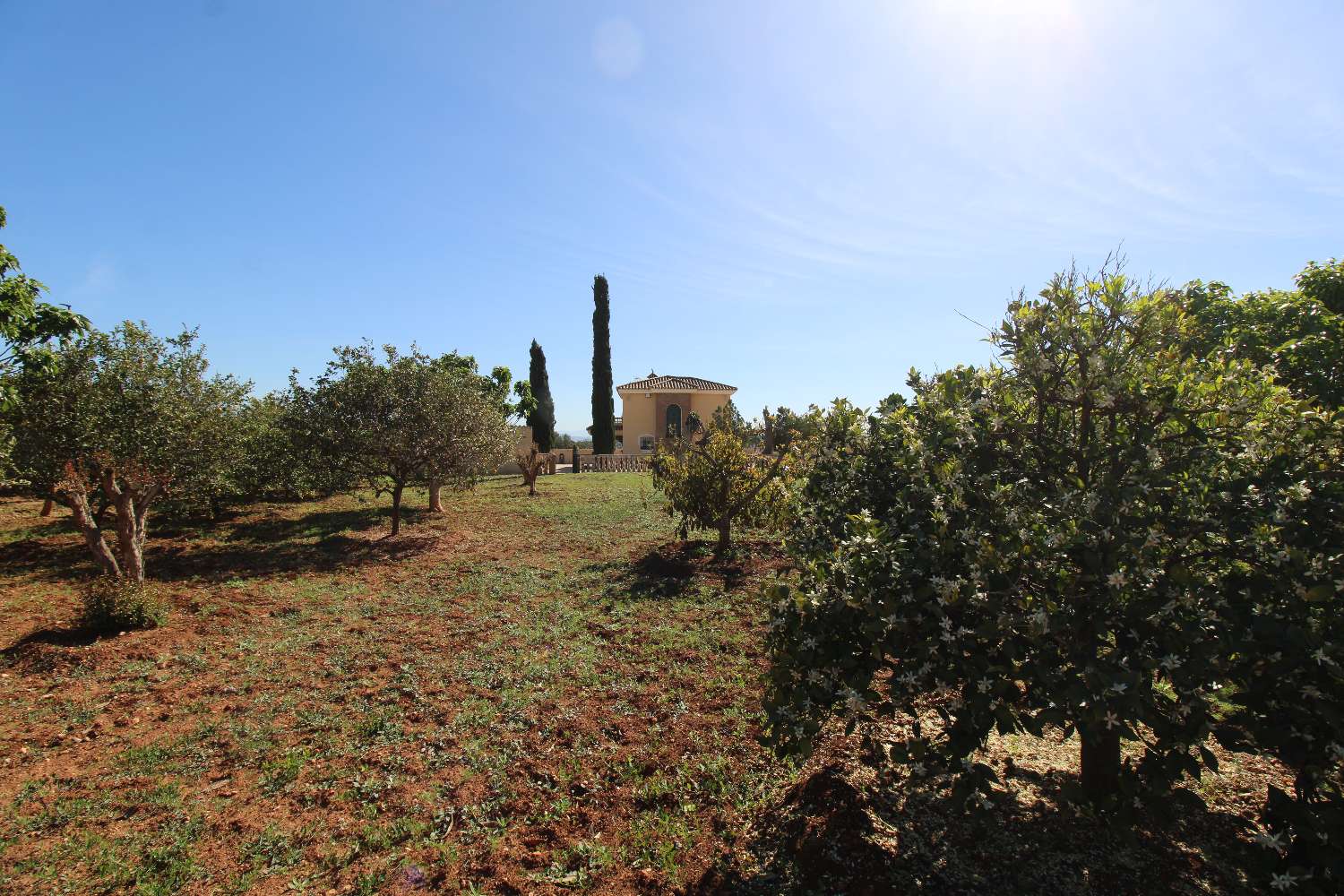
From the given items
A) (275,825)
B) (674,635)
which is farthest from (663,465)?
(275,825)

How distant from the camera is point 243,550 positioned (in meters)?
13.4

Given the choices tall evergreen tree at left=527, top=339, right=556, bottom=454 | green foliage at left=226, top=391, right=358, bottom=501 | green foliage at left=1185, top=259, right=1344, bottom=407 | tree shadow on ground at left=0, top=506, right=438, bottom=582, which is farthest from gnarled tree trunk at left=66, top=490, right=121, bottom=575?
tall evergreen tree at left=527, top=339, right=556, bottom=454

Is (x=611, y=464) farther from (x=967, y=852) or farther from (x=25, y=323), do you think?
(x=967, y=852)

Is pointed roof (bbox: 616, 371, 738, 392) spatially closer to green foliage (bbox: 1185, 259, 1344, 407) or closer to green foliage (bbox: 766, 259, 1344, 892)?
green foliage (bbox: 1185, 259, 1344, 407)

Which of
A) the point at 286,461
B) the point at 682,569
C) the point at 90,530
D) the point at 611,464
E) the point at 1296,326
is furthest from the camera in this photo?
the point at 611,464

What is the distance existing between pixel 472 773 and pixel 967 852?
3.84m

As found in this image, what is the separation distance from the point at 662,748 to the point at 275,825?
9.97 feet

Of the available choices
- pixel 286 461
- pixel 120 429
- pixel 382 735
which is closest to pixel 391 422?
pixel 286 461

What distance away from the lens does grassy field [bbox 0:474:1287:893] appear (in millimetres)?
3650

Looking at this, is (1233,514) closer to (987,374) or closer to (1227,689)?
(1227,689)

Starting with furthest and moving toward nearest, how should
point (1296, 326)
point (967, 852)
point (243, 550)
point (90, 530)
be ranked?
point (243, 550) < point (1296, 326) < point (90, 530) < point (967, 852)

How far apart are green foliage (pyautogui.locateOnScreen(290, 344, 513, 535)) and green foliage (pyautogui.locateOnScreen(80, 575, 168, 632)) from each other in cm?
662

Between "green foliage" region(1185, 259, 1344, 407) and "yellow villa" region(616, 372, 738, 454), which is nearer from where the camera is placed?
"green foliage" region(1185, 259, 1344, 407)

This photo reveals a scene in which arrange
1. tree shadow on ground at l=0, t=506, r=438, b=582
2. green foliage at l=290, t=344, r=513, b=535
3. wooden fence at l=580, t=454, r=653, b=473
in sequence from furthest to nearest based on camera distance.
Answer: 1. wooden fence at l=580, t=454, r=653, b=473
2. green foliage at l=290, t=344, r=513, b=535
3. tree shadow on ground at l=0, t=506, r=438, b=582
